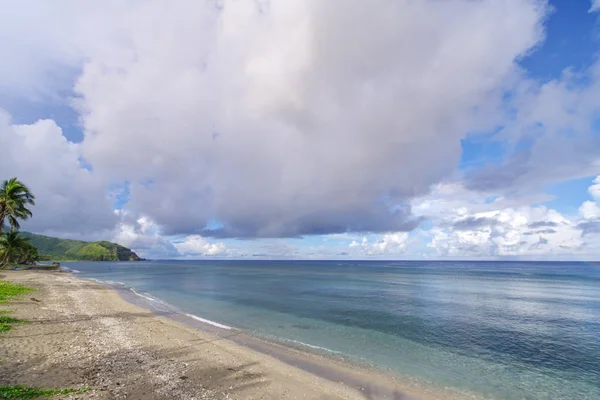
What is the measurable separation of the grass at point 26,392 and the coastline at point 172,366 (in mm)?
589

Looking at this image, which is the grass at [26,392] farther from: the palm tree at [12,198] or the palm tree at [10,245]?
the palm tree at [10,245]

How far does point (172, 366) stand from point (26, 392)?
606 cm

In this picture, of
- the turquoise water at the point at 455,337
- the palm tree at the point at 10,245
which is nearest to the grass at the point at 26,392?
the turquoise water at the point at 455,337

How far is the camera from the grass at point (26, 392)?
1059cm

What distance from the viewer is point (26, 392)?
11.0 meters

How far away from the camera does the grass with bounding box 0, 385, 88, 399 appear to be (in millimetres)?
10594

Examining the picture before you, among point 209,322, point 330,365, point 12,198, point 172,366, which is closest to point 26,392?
point 172,366

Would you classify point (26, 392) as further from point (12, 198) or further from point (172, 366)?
point (12, 198)

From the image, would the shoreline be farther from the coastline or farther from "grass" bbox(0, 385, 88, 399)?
"grass" bbox(0, 385, 88, 399)

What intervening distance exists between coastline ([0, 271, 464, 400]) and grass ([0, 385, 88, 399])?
589 millimetres

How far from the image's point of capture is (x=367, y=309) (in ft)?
133

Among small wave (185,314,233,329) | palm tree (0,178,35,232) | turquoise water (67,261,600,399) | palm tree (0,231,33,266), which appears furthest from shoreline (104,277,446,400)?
palm tree (0,231,33,266)

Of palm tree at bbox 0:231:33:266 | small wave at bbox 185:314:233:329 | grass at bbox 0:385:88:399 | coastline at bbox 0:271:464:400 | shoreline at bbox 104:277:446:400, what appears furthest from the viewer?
palm tree at bbox 0:231:33:266

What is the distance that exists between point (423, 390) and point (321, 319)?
18513mm
